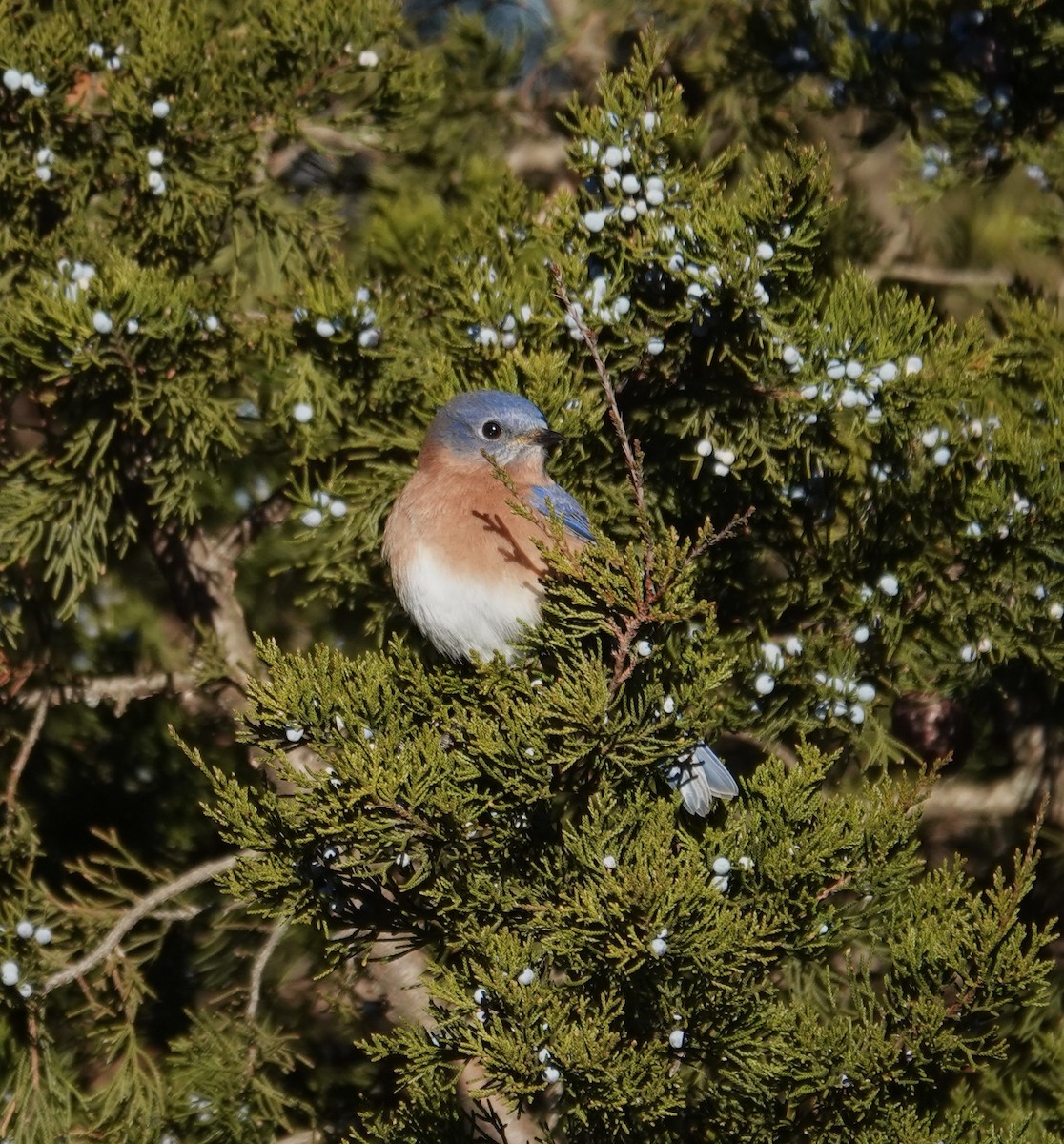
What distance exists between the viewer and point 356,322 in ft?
11.2

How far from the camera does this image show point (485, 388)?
3490 millimetres

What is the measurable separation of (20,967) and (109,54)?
239 cm

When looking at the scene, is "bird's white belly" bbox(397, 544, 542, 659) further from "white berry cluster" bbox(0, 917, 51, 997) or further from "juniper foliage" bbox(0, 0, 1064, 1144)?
"white berry cluster" bbox(0, 917, 51, 997)

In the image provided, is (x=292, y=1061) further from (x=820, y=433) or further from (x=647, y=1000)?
(x=820, y=433)

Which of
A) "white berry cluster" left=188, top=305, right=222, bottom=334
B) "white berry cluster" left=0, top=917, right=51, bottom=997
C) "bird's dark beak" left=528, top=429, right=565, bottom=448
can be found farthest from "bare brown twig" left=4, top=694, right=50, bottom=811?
"bird's dark beak" left=528, top=429, right=565, bottom=448

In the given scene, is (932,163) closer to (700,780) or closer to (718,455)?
(718,455)

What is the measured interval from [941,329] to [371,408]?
1445mm

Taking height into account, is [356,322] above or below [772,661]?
above

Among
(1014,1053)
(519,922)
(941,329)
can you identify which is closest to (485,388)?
(941,329)

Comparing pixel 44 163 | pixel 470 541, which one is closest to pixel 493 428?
pixel 470 541

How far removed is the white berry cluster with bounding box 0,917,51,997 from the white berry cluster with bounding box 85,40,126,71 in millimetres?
2246

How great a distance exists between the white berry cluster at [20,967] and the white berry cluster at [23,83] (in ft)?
6.92

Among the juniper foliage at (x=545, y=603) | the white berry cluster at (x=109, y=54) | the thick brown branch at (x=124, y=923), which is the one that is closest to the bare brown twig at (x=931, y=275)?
the juniper foliage at (x=545, y=603)

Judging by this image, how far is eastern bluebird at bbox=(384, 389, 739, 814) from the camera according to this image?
3545 mm
